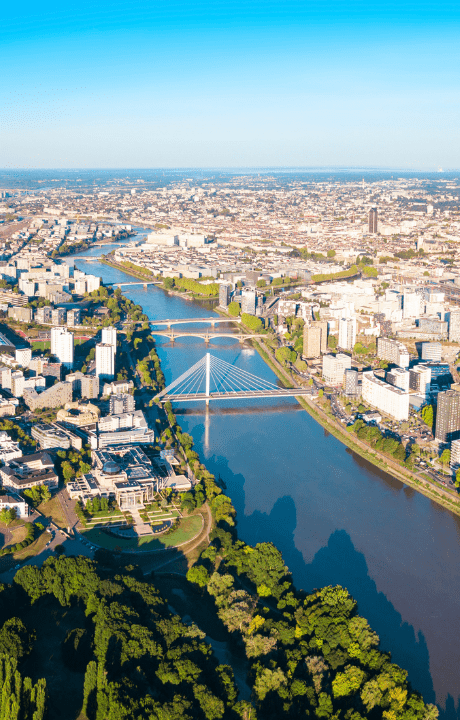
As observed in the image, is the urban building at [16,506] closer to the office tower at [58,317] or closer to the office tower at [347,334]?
the office tower at [347,334]

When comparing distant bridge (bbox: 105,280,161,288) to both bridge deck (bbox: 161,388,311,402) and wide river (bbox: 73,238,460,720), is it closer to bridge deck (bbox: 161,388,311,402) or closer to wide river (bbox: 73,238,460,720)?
bridge deck (bbox: 161,388,311,402)

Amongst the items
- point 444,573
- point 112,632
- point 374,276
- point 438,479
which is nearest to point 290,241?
point 374,276

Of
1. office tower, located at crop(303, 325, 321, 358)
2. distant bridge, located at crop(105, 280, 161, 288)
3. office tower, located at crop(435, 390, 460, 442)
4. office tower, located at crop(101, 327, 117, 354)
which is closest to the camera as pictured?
office tower, located at crop(435, 390, 460, 442)

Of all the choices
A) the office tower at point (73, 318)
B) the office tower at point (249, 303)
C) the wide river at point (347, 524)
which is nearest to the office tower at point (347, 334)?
the wide river at point (347, 524)

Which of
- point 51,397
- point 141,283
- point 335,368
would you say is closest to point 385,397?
point 335,368

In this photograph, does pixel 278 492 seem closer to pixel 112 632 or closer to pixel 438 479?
pixel 438 479

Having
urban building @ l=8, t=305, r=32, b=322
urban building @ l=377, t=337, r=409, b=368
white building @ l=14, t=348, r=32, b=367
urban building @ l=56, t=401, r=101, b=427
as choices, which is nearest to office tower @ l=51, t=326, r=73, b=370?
white building @ l=14, t=348, r=32, b=367
